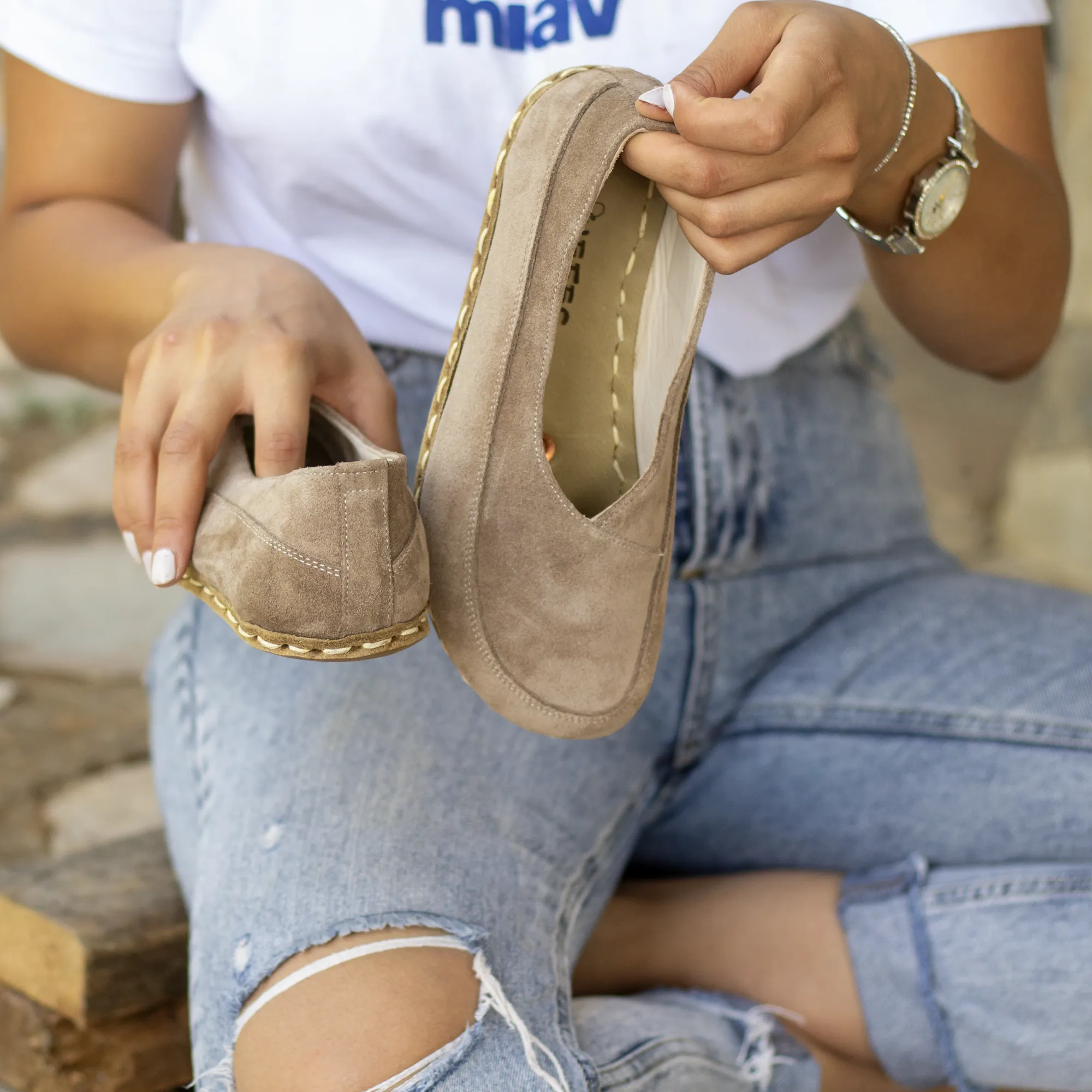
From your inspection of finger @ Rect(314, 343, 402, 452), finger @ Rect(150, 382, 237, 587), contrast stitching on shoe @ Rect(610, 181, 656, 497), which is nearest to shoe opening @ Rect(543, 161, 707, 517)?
contrast stitching on shoe @ Rect(610, 181, 656, 497)

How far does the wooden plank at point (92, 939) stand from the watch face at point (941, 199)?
70 cm

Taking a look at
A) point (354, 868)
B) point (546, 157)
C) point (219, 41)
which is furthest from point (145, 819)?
point (546, 157)

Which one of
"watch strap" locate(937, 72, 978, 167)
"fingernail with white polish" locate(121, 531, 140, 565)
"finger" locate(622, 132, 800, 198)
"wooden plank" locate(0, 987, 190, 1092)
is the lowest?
"wooden plank" locate(0, 987, 190, 1092)

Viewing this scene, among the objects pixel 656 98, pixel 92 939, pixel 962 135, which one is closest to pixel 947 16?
pixel 962 135

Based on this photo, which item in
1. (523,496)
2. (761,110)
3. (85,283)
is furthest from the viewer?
(85,283)

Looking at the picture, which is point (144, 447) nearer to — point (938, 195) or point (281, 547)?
point (281, 547)

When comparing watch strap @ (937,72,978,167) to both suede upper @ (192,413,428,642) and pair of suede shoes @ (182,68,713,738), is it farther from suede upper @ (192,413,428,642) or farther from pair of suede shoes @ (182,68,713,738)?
suede upper @ (192,413,428,642)

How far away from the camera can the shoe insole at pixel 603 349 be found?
0.70m

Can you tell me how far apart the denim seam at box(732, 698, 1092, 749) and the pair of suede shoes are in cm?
21

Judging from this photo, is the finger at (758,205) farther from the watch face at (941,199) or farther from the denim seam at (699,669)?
the denim seam at (699,669)

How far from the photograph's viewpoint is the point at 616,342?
28.6 inches

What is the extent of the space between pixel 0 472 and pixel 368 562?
7.11ft

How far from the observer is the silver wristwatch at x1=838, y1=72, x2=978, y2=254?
2.25 feet

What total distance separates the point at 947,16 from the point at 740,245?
1.06ft
